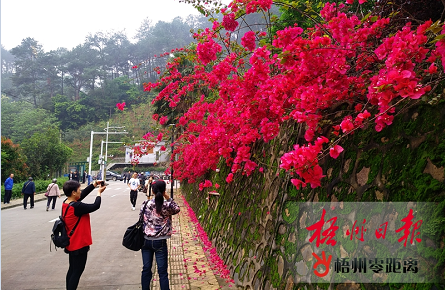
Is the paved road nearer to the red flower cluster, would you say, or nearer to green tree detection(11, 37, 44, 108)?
the red flower cluster

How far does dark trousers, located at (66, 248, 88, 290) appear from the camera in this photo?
13.7 ft

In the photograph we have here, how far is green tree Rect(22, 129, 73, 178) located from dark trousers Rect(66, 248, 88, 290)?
28.9m

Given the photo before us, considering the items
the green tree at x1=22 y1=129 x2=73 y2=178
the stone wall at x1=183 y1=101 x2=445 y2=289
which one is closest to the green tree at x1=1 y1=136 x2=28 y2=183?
the green tree at x1=22 y1=129 x2=73 y2=178

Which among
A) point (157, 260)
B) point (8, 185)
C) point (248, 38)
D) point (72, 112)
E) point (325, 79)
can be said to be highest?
point (72, 112)

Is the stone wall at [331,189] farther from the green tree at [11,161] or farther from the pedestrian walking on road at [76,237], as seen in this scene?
the green tree at [11,161]

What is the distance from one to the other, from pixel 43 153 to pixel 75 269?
29663 millimetres

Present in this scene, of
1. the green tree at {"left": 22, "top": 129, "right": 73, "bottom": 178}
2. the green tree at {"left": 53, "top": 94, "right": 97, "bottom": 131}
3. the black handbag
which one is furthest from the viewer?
the green tree at {"left": 53, "top": 94, "right": 97, "bottom": 131}

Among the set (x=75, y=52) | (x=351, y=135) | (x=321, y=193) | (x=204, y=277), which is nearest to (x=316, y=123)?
(x=351, y=135)

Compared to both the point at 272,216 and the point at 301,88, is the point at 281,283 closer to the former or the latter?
the point at 272,216

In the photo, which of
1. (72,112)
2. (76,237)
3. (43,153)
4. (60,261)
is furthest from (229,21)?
(72,112)

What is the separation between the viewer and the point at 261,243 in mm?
4434

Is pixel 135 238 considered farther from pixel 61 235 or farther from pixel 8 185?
pixel 8 185

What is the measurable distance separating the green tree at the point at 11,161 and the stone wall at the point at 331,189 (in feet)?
70.1

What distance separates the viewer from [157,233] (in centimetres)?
439
